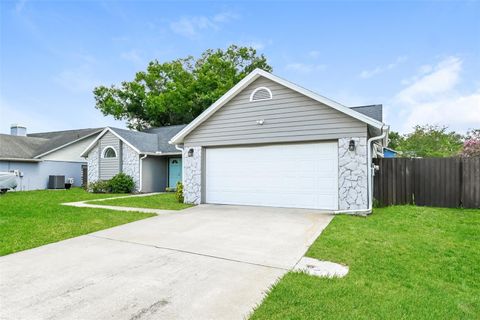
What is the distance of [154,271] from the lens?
4.05 meters

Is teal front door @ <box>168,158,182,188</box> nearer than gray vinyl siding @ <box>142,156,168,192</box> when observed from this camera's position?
No

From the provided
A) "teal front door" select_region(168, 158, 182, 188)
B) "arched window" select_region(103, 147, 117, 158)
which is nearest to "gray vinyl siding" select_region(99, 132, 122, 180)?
"arched window" select_region(103, 147, 117, 158)

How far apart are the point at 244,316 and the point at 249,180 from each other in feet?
24.6

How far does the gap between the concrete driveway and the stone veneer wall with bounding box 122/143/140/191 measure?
9739 millimetres

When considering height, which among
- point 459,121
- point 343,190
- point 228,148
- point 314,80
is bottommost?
point 343,190

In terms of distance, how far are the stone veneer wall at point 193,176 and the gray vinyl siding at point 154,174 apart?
6.02 m

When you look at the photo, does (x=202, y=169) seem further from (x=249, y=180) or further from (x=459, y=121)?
(x=459, y=121)

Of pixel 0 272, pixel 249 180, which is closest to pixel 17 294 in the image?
pixel 0 272

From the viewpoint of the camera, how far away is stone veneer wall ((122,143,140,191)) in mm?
16188

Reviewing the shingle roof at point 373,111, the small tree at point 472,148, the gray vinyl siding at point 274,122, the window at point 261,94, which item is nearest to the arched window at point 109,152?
the gray vinyl siding at point 274,122

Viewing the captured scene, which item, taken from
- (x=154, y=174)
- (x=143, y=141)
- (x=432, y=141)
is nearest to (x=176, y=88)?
(x=143, y=141)

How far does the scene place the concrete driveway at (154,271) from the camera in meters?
3.00

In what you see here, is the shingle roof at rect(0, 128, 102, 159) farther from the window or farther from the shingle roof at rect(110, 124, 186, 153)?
the window

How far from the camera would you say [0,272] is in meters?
4.05
